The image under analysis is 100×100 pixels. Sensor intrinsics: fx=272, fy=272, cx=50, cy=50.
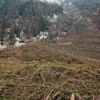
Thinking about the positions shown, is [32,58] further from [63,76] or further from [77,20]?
[77,20]

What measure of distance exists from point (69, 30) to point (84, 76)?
72427mm

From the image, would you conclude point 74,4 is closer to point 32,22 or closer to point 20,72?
point 32,22

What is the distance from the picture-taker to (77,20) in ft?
317

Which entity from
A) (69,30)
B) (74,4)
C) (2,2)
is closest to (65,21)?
(69,30)

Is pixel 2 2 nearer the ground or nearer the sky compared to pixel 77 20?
nearer the sky

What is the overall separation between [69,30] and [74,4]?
5583cm

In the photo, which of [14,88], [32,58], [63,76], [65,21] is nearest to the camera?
[14,88]

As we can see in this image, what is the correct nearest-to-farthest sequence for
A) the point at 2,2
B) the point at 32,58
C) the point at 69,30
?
the point at 32,58
the point at 69,30
the point at 2,2

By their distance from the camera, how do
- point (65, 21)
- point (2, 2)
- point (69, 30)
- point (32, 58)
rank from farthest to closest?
point (2, 2)
point (65, 21)
point (69, 30)
point (32, 58)

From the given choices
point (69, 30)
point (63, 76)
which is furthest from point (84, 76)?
point (69, 30)

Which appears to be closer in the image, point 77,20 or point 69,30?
point 69,30

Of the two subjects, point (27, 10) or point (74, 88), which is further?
point (27, 10)

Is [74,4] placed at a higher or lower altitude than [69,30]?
higher

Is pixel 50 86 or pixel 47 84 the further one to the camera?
pixel 47 84
